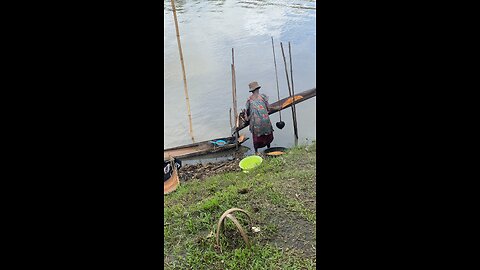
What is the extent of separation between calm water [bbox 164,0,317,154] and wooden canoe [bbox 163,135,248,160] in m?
0.15

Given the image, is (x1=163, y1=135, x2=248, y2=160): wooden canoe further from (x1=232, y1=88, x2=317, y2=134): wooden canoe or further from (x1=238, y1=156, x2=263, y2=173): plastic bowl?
(x1=238, y1=156, x2=263, y2=173): plastic bowl

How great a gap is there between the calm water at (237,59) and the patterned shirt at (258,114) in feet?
1.96

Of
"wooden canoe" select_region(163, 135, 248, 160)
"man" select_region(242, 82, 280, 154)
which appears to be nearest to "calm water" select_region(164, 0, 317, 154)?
"wooden canoe" select_region(163, 135, 248, 160)

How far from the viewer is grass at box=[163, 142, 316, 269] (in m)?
1.60

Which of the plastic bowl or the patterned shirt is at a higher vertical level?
the patterned shirt

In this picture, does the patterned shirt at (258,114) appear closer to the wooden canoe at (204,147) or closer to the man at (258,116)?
the man at (258,116)

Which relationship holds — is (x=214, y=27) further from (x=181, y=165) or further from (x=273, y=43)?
(x=181, y=165)

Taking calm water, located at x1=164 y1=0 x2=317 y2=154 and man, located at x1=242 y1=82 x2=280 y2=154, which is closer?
man, located at x1=242 y1=82 x2=280 y2=154

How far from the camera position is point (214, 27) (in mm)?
5016

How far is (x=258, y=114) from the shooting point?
4.06 m

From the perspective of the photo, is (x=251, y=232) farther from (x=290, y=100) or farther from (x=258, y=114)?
(x=290, y=100)
